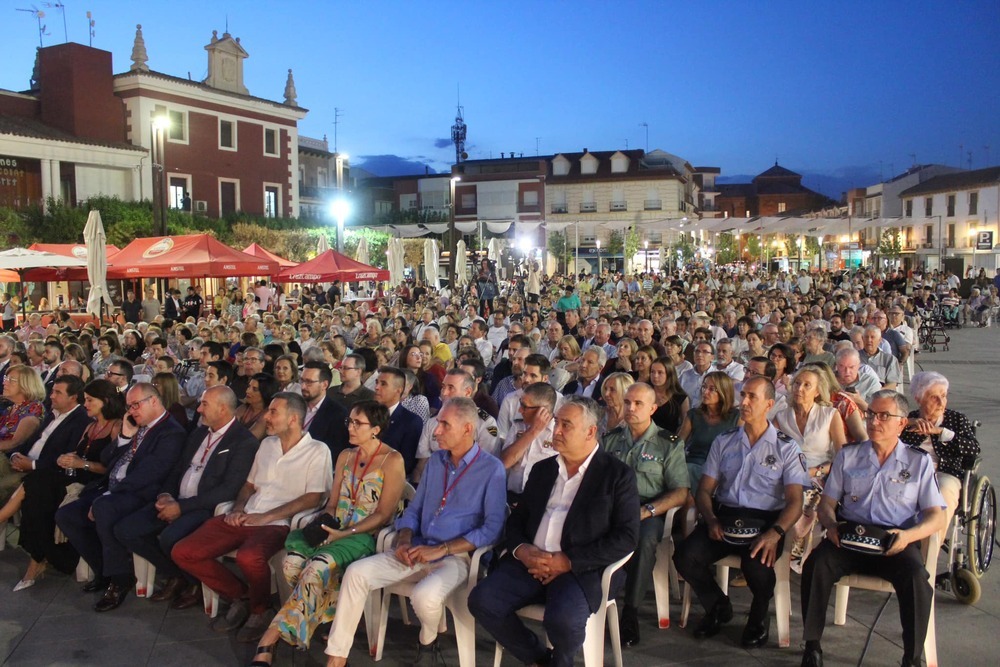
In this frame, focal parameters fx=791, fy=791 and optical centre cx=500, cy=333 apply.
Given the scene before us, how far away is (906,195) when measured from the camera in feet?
181

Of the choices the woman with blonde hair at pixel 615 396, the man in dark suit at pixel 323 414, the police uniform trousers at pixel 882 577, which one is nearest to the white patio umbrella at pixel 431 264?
the man in dark suit at pixel 323 414

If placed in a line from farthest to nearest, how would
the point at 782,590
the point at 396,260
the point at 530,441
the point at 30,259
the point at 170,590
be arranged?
the point at 396,260
the point at 30,259
the point at 170,590
the point at 530,441
the point at 782,590

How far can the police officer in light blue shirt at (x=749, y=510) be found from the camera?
3.94 m

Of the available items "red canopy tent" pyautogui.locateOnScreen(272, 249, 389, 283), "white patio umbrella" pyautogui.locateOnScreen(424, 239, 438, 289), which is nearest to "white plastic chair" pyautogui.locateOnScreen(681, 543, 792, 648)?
"red canopy tent" pyautogui.locateOnScreen(272, 249, 389, 283)

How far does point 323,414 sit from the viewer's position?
18.3 ft

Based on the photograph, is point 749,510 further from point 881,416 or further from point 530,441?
point 530,441

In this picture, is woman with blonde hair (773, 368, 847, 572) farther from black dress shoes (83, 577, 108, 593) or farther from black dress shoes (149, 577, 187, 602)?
black dress shoes (83, 577, 108, 593)

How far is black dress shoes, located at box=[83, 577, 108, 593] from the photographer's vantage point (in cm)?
492

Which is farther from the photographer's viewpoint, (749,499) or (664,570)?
(664,570)

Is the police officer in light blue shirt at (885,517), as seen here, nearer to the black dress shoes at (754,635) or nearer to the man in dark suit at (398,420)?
the black dress shoes at (754,635)

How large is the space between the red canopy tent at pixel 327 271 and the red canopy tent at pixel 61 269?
3526mm

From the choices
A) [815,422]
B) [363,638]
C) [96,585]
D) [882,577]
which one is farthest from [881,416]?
[96,585]

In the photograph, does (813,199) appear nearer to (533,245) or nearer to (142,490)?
(533,245)

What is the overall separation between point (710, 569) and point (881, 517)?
877 millimetres
